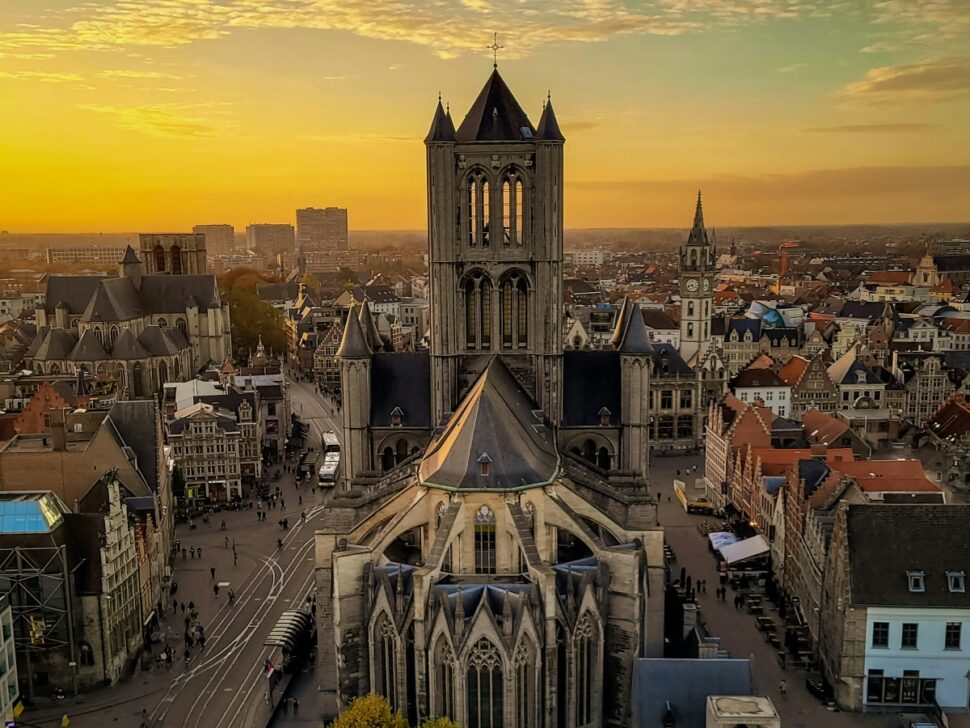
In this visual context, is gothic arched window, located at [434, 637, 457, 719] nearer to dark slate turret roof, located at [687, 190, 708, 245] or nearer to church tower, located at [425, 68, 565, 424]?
church tower, located at [425, 68, 565, 424]

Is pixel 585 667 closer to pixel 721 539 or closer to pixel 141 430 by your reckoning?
pixel 721 539

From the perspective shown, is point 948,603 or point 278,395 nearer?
point 948,603

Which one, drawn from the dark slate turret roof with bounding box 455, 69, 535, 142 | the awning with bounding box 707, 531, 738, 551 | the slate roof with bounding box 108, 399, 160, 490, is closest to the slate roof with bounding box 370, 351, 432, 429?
the dark slate turret roof with bounding box 455, 69, 535, 142

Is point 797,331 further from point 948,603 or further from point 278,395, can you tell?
point 948,603

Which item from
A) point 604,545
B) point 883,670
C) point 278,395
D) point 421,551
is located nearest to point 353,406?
point 421,551

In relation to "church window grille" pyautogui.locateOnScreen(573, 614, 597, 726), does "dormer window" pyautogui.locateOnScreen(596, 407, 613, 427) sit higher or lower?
higher

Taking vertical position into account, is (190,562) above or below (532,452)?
below
